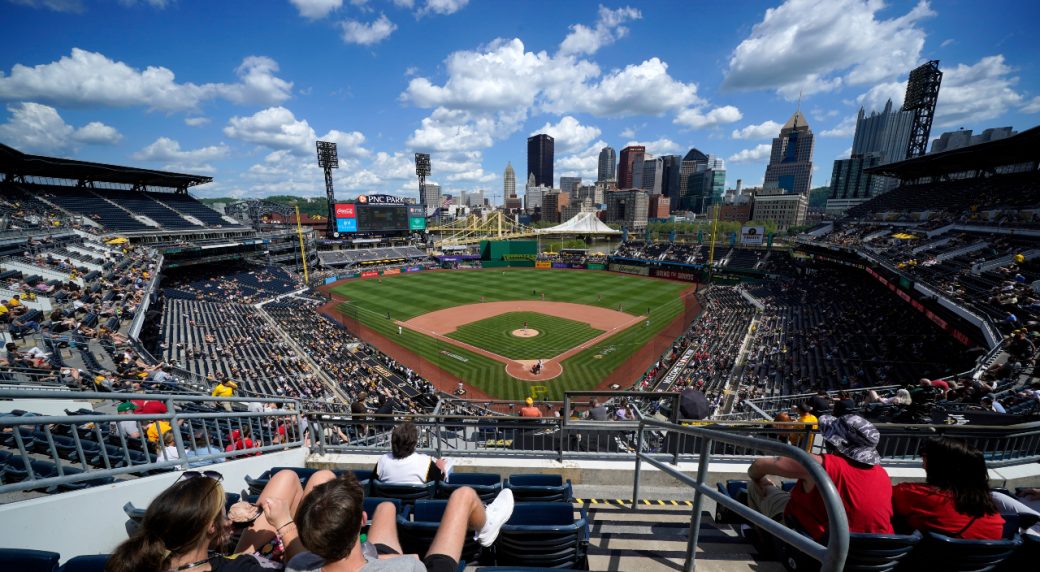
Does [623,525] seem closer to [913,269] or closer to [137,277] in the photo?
[913,269]

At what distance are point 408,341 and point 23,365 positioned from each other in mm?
20915

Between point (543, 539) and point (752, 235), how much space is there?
70.1m

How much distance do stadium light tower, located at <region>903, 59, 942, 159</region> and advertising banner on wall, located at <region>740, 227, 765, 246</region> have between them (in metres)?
28.4

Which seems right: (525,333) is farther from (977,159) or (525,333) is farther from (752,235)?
(752,235)

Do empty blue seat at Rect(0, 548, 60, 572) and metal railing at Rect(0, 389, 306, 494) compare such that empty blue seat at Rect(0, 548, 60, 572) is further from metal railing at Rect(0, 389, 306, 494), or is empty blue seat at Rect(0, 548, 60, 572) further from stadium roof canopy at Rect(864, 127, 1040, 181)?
stadium roof canopy at Rect(864, 127, 1040, 181)

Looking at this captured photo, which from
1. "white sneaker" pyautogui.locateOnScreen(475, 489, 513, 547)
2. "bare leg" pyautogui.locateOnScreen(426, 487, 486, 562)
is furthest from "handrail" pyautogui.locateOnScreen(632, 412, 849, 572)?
"bare leg" pyautogui.locateOnScreen(426, 487, 486, 562)

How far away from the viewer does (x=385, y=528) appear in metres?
3.12

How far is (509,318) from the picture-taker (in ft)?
123

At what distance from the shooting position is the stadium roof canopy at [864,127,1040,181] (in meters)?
30.9

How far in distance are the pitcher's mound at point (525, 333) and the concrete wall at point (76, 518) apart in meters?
28.2

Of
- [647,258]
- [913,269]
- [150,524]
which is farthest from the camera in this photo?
[647,258]

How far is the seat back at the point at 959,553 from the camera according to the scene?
2588 millimetres

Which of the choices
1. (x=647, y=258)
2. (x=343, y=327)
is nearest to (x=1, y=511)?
(x=343, y=327)

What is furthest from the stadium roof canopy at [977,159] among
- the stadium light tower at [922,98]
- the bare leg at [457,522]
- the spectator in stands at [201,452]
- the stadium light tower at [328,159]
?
the stadium light tower at [328,159]
